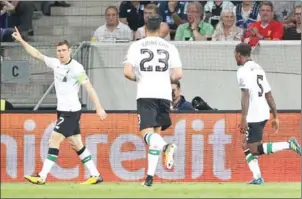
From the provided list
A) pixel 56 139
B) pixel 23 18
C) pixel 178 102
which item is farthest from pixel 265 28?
pixel 56 139

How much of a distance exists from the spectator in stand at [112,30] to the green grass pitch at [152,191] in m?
4.04

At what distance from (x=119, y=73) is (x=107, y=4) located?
1550 mm

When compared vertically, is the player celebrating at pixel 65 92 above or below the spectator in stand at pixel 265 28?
below

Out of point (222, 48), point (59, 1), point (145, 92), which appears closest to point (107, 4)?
point (59, 1)

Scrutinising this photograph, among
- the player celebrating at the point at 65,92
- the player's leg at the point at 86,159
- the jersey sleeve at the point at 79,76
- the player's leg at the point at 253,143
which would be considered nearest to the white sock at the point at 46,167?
the player celebrating at the point at 65,92

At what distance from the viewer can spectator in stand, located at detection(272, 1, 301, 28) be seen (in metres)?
18.8

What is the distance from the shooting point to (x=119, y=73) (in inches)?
730

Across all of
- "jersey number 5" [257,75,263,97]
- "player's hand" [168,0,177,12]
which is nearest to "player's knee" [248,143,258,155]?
"jersey number 5" [257,75,263,97]

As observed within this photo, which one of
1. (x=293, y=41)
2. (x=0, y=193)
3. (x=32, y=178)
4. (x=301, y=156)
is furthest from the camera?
(x=293, y=41)

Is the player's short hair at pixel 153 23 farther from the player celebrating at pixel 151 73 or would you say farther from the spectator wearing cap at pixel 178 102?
the spectator wearing cap at pixel 178 102

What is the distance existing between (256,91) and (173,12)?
5034 mm

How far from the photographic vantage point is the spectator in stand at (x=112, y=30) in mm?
18766

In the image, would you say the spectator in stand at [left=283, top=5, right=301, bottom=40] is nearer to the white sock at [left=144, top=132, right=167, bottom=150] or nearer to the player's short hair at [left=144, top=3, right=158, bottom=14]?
the player's short hair at [left=144, top=3, right=158, bottom=14]

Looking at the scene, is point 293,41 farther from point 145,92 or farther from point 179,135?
point 145,92
